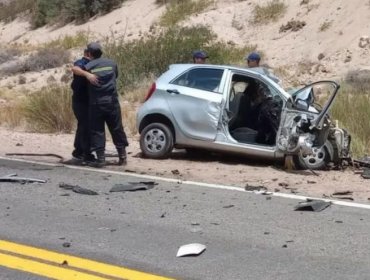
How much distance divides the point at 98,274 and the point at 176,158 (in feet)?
20.6

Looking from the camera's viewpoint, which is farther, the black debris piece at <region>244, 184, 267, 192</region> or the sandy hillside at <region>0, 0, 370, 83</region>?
the sandy hillside at <region>0, 0, 370, 83</region>

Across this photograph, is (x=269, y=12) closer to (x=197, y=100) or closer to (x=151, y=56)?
(x=151, y=56)

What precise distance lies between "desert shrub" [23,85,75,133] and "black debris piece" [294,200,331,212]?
26.0 ft

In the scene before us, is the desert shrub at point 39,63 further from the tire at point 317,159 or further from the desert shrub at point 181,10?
the tire at point 317,159

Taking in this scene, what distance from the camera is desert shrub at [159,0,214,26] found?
37.9 m

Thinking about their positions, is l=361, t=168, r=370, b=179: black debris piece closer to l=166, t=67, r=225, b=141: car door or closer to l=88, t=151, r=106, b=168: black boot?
l=166, t=67, r=225, b=141: car door

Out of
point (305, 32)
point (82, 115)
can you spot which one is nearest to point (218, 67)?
point (82, 115)

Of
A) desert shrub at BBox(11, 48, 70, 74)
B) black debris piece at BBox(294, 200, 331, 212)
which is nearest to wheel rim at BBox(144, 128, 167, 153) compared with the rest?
black debris piece at BBox(294, 200, 331, 212)

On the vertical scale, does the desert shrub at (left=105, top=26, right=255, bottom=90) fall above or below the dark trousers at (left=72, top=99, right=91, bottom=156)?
above

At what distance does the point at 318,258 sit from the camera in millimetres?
5891

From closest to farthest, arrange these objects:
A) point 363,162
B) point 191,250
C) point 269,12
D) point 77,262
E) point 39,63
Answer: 1. point 77,262
2. point 191,250
3. point 363,162
4. point 39,63
5. point 269,12

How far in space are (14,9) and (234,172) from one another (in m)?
50.2

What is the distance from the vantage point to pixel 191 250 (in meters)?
6.06

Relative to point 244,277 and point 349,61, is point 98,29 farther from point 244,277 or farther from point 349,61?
point 244,277
